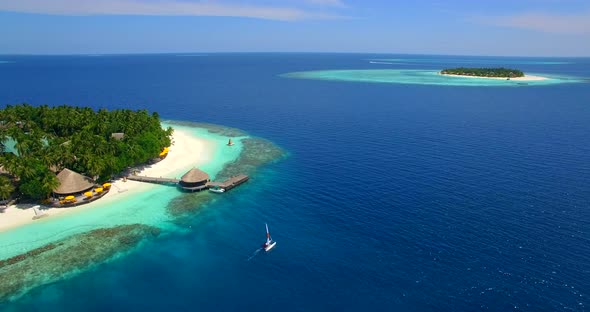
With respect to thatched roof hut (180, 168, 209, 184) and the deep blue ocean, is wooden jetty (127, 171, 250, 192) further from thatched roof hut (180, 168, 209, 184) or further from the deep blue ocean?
the deep blue ocean

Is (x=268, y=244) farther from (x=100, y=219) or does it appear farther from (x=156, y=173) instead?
(x=156, y=173)

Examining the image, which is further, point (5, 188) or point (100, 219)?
point (5, 188)

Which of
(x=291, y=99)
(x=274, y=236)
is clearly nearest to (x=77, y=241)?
(x=274, y=236)

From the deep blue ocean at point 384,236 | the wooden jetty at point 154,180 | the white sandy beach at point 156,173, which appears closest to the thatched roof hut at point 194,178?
the wooden jetty at point 154,180

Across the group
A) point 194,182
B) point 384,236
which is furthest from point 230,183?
point 384,236

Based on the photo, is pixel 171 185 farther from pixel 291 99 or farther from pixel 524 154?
pixel 291 99

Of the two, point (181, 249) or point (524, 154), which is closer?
point (181, 249)
